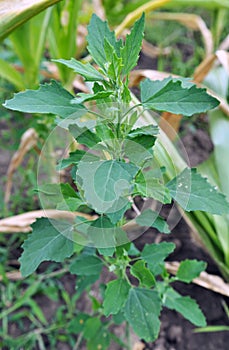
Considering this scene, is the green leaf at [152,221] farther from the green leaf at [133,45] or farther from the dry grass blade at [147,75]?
the dry grass blade at [147,75]

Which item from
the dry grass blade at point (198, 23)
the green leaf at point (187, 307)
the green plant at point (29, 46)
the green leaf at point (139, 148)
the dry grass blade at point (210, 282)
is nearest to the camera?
the green leaf at point (139, 148)

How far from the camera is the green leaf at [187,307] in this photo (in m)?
0.81

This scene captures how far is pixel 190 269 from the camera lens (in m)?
0.84

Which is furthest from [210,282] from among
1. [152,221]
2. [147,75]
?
[147,75]

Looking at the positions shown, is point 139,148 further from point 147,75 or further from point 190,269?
point 147,75

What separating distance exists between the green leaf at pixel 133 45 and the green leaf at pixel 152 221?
229mm

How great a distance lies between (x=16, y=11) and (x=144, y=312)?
1.88 ft

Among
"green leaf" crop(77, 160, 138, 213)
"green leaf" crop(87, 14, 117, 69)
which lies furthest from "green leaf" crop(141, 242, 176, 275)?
"green leaf" crop(87, 14, 117, 69)

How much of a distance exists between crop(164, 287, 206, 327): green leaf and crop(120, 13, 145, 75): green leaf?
0.47 m

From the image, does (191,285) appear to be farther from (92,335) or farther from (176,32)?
(176,32)

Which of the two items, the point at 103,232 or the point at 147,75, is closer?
the point at 103,232

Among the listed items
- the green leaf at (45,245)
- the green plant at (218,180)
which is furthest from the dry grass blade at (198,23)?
the green leaf at (45,245)

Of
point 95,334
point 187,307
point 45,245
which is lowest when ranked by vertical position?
Result: point 95,334

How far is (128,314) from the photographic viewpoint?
2.48ft
